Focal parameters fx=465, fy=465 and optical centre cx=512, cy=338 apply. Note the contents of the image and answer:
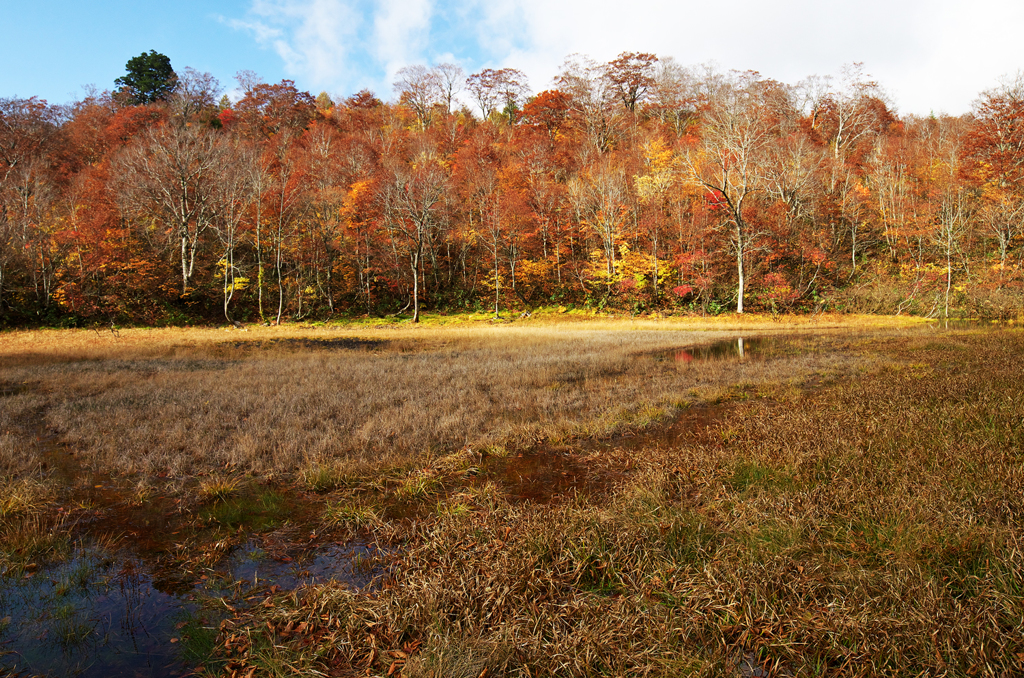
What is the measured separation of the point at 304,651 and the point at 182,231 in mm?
40701

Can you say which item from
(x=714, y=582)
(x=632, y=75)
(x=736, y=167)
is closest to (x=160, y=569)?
(x=714, y=582)

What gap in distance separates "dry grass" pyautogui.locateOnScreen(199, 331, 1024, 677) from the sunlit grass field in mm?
18

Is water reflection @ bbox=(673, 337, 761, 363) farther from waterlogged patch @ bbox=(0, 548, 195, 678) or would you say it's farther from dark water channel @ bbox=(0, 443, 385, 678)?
waterlogged patch @ bbox=(0, 548, 195, 678)

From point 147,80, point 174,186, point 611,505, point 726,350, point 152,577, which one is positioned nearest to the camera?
point 152,577

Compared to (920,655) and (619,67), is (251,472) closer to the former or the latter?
(920,655)

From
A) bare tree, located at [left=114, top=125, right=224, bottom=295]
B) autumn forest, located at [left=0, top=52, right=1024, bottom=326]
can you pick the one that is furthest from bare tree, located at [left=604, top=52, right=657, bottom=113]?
bare tree, located at [left=114, top=125, right=224, bottom=295]

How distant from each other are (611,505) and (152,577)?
4.45m

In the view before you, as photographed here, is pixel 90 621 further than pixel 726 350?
No

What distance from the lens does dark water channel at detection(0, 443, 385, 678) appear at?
3.35 meters

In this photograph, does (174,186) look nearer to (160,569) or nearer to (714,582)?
(160,569)

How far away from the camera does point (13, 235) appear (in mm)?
31250

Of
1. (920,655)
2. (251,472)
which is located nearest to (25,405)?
(251,472)

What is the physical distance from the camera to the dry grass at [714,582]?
2.90 meters

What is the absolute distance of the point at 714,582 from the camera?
349 cm
